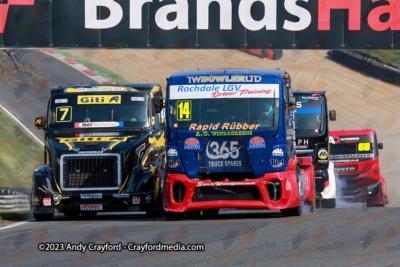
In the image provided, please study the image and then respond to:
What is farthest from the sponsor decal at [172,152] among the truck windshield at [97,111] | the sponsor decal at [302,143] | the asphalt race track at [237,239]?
the sponsor decal at [302,143]

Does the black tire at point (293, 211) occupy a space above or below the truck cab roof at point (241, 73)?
below

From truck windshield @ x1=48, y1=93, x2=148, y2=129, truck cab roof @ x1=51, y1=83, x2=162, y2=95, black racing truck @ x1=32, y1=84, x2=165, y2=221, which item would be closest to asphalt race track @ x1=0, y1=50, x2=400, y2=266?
black racing truck @ x1=32, y1=84, x2=165, y2=221

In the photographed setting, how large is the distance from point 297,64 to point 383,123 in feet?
26.3

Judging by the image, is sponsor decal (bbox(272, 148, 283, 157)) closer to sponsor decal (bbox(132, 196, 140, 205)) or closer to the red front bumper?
the red front bumper

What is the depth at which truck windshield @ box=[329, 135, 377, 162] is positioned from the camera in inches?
1078

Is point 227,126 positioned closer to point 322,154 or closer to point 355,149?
point 322,154

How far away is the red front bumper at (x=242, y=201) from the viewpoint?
15.4m

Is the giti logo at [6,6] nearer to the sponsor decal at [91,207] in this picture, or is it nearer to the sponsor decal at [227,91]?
the sponsor decal at [91,207]

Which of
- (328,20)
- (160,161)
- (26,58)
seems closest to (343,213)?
(160,161)

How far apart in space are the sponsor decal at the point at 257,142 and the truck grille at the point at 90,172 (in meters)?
2.90

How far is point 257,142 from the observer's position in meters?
15.5

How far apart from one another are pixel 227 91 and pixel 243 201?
1.97 meters

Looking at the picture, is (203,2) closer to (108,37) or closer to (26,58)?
(108,37)

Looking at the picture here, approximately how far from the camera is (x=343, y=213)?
53.3ft
